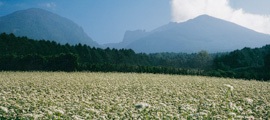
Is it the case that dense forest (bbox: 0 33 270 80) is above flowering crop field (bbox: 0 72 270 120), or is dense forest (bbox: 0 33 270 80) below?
above

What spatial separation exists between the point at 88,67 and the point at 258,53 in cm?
7264

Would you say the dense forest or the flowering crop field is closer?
the flowering crop field

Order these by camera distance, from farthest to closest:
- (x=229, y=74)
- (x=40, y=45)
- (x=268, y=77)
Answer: (x=40, y=45), (x=229, y=74), (x=268, y=77)

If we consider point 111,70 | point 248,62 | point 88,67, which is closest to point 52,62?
point 88,67

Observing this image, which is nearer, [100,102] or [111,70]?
[100,102]

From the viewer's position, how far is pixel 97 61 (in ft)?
225

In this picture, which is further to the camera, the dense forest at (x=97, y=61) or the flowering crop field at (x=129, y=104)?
the dense forest at (x=97, y=61)

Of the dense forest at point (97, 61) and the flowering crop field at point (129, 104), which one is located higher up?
the dense forest at point (97, 61)

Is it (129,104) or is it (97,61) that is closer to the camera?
(129,104)

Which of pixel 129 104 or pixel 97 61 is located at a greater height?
pixel 97 61

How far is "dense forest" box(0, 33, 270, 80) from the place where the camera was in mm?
37469

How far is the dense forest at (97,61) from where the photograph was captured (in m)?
37.5

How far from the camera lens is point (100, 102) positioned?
974 centimetres

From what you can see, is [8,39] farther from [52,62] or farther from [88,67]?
[88,67]
